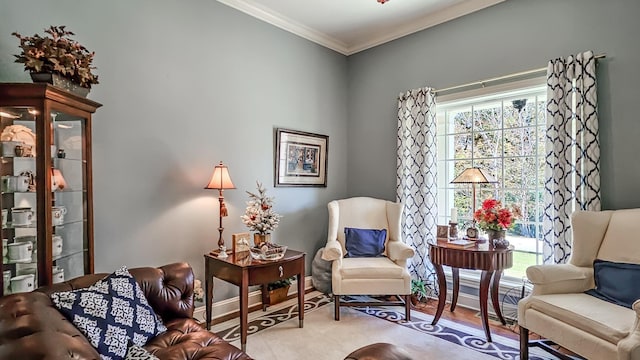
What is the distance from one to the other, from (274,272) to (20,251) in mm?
1615

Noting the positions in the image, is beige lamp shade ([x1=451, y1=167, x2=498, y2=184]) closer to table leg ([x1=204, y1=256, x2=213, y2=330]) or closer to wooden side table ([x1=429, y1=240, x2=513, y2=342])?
wooden side table ([x1=429, y1=240, x2=513, y2=342])

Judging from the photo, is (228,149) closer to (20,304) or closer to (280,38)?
(280,38)

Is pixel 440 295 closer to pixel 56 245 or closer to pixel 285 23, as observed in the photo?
pixel 56 245

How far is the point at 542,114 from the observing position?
3.19 meters

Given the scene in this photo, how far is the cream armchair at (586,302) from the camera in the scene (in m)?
1.84

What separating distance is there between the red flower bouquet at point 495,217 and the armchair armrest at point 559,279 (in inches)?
20.9

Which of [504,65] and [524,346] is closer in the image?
[524,346]

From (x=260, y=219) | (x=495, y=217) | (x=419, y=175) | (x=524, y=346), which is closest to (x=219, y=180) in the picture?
(x=260, y=219)

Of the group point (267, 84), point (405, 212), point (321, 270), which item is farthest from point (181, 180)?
point (405, 212)

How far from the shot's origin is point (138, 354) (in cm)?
Answer: 149

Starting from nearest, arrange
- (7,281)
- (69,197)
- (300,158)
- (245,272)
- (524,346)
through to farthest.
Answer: (7,281)
(69,197)
(524,346)
(245,272)
(300,158)

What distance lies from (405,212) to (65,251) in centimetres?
308

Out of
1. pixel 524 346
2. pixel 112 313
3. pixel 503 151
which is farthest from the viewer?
pixel 503 151

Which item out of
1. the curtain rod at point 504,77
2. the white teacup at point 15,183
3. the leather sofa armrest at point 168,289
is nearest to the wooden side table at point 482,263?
the curtain rod at point 504,77
